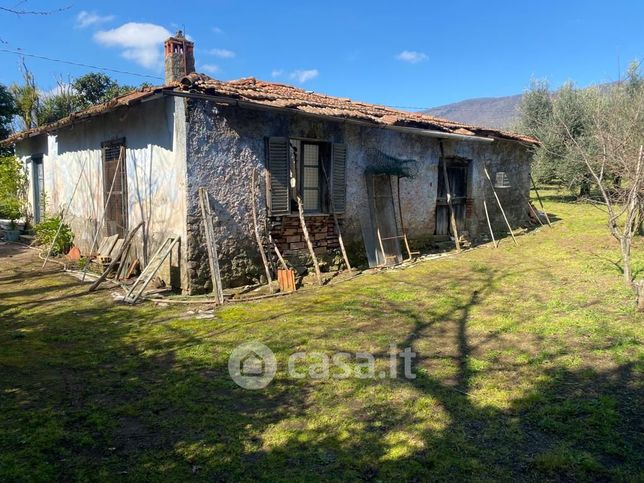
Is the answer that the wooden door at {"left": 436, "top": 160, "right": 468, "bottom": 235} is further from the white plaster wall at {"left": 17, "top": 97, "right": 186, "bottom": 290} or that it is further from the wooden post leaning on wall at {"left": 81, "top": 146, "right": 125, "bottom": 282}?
the wooden post leaning on wall at {"left": 81, "top": 146, "right": 125, "bottom": 282}

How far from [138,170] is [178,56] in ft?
8.91

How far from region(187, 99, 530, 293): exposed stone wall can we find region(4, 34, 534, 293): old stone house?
0.02 meters

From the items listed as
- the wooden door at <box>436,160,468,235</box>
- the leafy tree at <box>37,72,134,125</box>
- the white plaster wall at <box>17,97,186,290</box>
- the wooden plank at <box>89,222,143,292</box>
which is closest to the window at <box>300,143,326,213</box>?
the white plaster wall at <box>17,97,186,290</box>

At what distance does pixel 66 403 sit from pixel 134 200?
5.12 meters

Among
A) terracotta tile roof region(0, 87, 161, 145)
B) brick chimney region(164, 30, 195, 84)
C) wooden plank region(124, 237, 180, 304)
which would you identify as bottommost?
wooden plank region(124, 237, 180, 304)

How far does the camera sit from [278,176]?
753 cm

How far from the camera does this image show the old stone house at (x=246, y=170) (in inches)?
266

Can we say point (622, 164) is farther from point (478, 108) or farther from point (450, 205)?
point (478, 108)

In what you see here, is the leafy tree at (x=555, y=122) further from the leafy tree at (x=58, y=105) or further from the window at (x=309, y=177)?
the leafy tree at (x=58, y=105)

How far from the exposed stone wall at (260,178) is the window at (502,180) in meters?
2.64

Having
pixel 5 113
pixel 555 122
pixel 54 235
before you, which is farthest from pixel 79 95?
pixel 555 122

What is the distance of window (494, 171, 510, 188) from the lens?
499 inches

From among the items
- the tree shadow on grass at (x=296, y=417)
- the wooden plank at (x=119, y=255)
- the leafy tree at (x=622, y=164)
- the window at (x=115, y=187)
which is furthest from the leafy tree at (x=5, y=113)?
the leafy tree at (x=622, y=164)

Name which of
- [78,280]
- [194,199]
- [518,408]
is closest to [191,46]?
[194,199]
